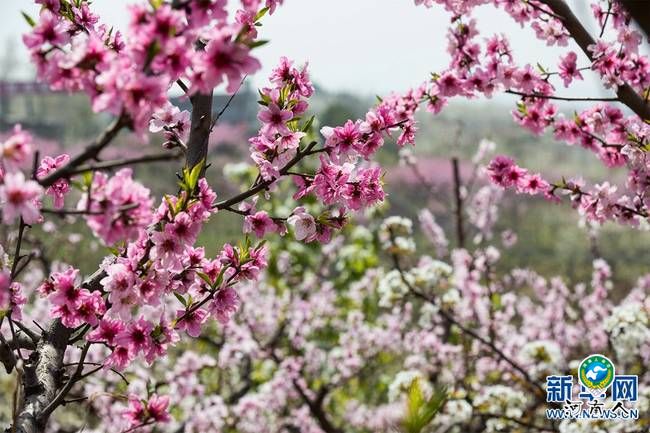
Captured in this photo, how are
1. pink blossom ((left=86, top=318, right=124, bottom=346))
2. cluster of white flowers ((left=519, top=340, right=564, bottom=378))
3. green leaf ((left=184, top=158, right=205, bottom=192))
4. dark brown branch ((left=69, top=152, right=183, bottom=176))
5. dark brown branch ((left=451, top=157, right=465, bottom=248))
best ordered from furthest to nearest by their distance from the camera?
dark brown branch ((left=451, top=157, right=465, bottom=248)) → cluster of white flowers ((left=519, top=340, right=564, bottom=378)) → pink blossom ((left=86, top=318, right=124, bottom=346)) → green leaf ((left=184, top=158, right=205, bottom=192)) → dark brown branch ((left=69, top=152, right=183, bottom=176))

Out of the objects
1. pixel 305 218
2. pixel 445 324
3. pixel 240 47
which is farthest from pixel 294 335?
pixel 240 47

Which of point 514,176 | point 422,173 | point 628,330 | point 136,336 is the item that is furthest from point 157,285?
point 422,173

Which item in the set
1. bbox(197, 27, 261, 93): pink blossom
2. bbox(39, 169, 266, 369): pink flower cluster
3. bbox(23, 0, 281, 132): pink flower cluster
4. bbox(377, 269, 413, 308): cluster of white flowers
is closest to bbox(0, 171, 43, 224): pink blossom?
bbox(23, 0, 281, 132): pink flower cluster

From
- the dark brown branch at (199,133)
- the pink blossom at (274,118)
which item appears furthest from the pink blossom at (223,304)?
the pink blossom at (274,118)

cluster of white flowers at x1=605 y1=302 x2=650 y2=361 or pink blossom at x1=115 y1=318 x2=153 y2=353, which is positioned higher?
cluster of white flowers at x1=605 y1=302 x2=650 y2=361

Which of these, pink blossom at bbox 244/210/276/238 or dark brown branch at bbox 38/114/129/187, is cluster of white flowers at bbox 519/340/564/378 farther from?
dark brown branch at bbox 38/114/129/187

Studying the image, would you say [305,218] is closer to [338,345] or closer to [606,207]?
[606,207]

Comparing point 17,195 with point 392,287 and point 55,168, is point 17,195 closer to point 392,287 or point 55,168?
point 55,168

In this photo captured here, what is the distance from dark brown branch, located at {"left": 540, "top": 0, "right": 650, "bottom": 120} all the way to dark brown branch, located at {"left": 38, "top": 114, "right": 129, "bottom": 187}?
2.54m

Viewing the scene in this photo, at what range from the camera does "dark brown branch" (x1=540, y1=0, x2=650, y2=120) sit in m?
3.11

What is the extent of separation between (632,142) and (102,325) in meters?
2.83

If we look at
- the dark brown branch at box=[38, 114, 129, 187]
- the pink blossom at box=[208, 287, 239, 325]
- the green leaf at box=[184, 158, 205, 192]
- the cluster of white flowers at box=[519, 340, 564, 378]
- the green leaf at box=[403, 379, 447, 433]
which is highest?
the cluster of white flowers at box=[519, 340, 564, 378]

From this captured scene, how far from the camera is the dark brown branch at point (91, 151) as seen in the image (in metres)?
1.51

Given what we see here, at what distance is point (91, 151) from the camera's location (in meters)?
1.52
